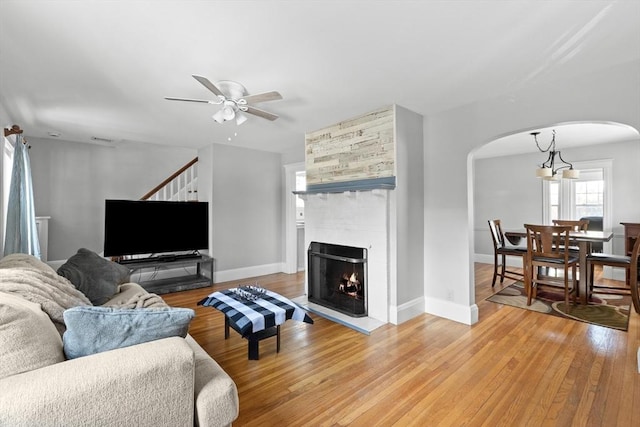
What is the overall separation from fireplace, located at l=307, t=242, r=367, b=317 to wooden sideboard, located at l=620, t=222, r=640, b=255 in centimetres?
447

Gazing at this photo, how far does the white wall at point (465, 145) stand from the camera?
2562mm

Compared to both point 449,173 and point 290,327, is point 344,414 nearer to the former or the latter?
point 290,327

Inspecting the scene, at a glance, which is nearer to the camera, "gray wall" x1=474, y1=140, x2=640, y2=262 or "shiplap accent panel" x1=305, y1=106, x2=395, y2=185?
"shiplap accent panel" x1=305, y1=106, x2=395, y2=185

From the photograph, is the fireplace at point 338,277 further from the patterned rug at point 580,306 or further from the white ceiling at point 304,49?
the patterned rug at point 580,306

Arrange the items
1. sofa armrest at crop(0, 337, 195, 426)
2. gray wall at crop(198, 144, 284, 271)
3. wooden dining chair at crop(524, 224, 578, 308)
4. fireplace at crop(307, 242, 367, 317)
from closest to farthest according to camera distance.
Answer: sofa armrest at crop(0, 337, 195, 426) < fireplace at crop(307, 242, 367, 317) < wooden dining chair at crop(524, 224, 578, 308) < gray wall at crop(198, 144, 284, 271)

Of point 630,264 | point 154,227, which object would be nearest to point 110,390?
point 154,227

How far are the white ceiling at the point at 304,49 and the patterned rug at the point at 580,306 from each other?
2613 millimetres

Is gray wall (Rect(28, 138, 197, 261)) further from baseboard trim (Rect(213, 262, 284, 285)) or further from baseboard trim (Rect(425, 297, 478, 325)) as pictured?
baseboard trim (Rect(425, 297, 478, 325))

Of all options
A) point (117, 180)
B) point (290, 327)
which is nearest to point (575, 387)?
point (290, 327)

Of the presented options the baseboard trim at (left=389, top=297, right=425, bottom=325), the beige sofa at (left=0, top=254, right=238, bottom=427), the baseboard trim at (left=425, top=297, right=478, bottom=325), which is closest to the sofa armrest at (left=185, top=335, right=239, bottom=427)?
the beige sofa at (left=0, top=254, right=238, bottom=427)

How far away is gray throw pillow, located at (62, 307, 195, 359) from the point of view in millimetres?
1290

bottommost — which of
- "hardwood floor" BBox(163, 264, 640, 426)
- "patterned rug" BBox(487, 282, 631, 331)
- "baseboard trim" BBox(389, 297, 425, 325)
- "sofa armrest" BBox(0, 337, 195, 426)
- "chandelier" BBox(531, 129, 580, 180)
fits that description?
"hardwood floor" BBox(163, 264, 640, 426)

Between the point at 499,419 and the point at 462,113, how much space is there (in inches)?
111

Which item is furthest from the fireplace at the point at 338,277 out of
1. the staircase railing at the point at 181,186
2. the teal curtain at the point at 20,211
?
the teal curtain at the point at 20,211
